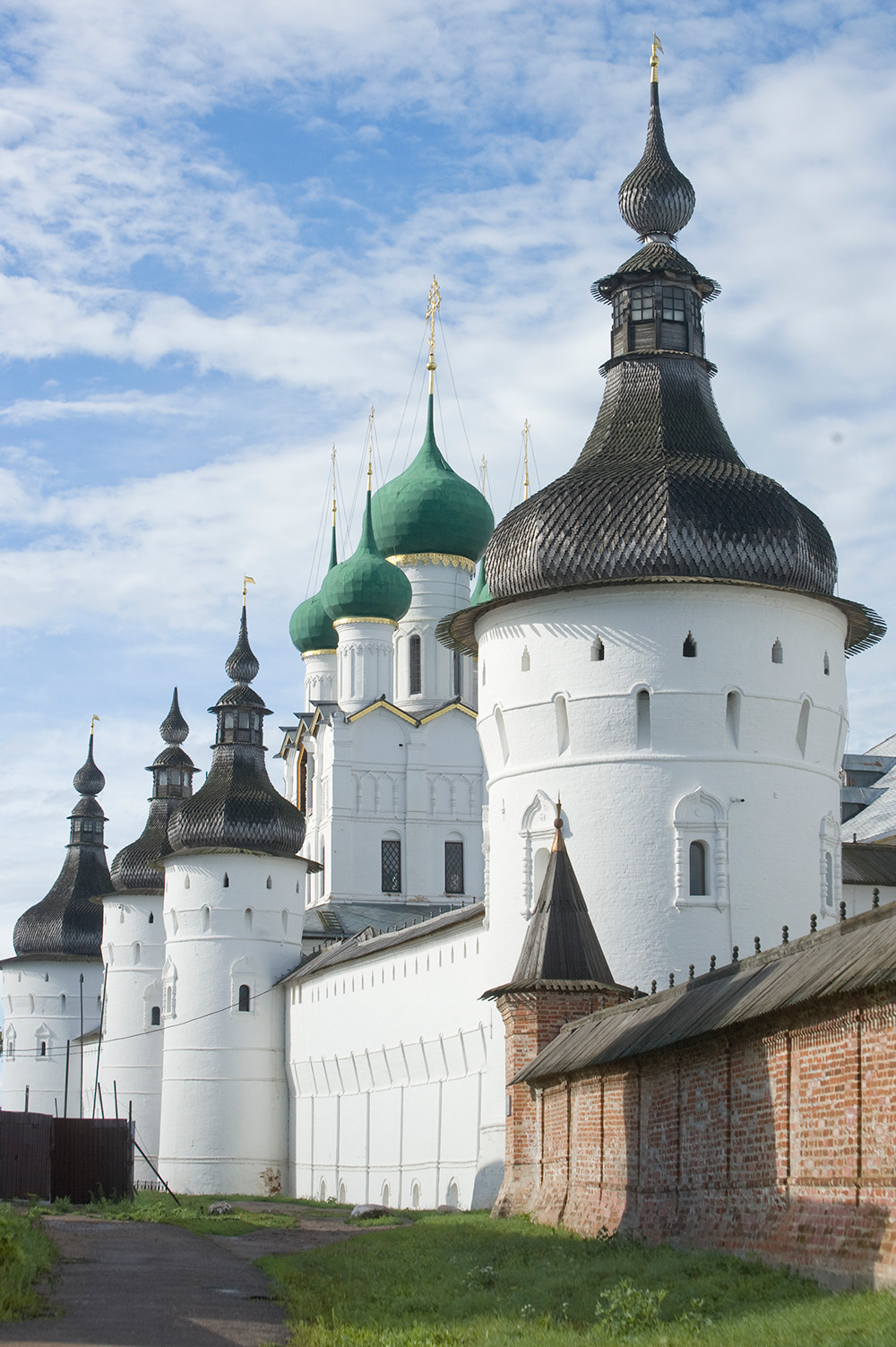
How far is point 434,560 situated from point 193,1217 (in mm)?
24168

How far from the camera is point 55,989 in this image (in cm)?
4628

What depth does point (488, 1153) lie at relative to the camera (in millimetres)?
21141

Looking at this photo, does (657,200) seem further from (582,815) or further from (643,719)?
(582,815)

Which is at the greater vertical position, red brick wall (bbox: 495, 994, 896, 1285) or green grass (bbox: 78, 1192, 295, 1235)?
red brick wall (bbox: 495, 994, 896, 1285)

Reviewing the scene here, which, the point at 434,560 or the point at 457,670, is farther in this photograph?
the point at 434,560

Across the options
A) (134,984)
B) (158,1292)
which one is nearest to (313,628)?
(134,984)

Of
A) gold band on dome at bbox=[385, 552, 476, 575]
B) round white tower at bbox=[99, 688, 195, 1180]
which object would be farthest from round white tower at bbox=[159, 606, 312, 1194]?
gold band on dome at bbox=[385, 552, 476, 575]

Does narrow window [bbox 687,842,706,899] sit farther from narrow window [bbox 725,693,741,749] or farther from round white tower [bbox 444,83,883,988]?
narrow window [bbox 725,693,741,749]

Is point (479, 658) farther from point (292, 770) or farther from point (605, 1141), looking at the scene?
point (292, 770)

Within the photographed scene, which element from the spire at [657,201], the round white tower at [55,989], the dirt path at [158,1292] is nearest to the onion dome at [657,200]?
the spire at [657,201]

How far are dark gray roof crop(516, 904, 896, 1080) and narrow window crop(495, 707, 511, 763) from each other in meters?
6.61

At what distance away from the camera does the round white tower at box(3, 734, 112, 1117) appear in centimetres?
4603

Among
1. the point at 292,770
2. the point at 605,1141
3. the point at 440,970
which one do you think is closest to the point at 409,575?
the point at 292,770

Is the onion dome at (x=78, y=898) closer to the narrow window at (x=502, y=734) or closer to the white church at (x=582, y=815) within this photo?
the white church at (x=582, y=815)
